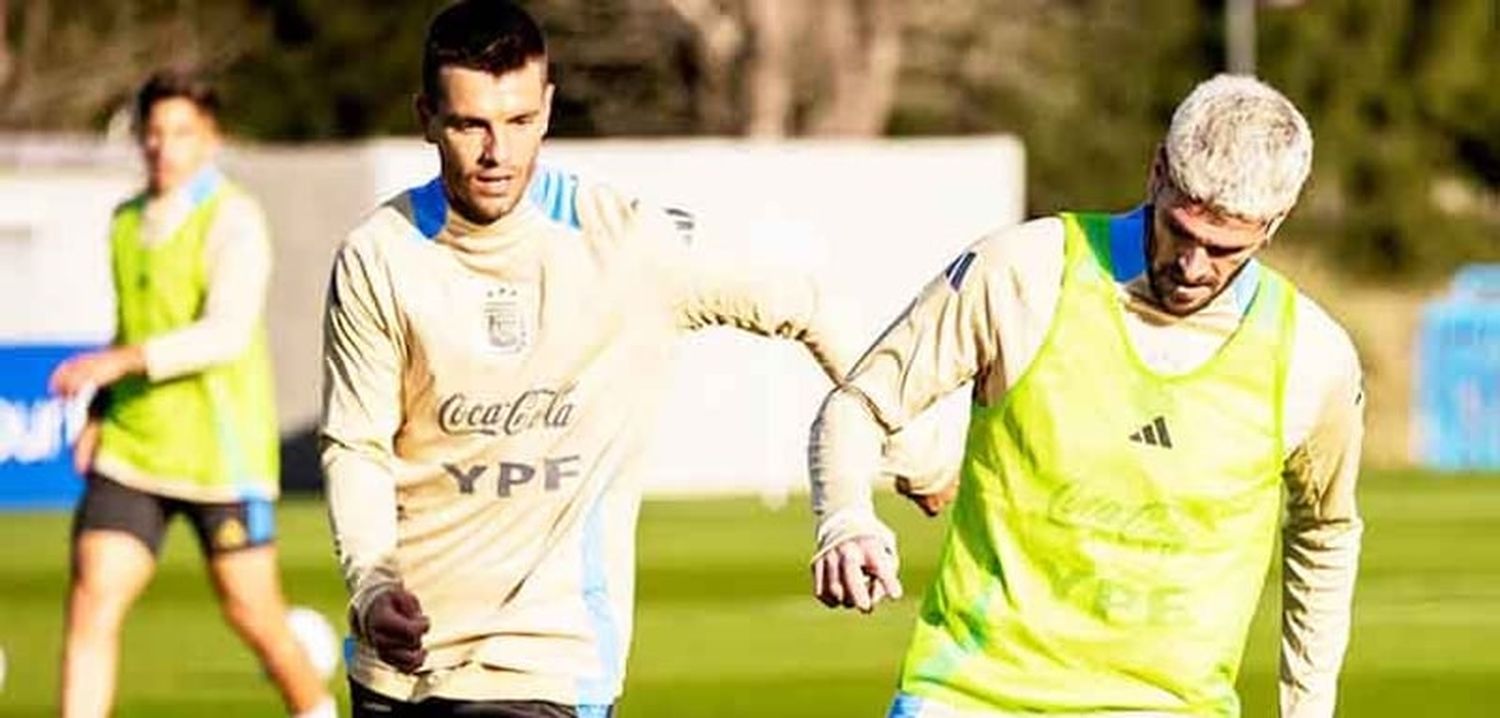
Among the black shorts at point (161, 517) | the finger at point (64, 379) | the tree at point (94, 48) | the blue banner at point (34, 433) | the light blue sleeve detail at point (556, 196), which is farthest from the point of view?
the tree at point (94, 48)

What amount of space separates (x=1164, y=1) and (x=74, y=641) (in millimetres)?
41489

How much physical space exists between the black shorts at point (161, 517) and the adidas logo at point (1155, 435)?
6.18 meters

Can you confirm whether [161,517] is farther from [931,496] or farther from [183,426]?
[931,496]

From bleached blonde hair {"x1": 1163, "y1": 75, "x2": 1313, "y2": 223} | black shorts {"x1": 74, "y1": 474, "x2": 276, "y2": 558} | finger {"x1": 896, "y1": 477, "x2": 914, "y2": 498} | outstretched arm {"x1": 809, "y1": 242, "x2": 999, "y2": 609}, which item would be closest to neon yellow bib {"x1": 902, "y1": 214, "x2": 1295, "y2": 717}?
outstretched arm {"x1": 809, "y1": 242, "x2": 999, "y2": 609}

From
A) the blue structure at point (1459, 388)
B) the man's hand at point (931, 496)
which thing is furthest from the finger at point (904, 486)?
the blue structure at point (1459, 388)

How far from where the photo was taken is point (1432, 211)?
1999 inches

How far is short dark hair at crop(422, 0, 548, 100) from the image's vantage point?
747 centimetres

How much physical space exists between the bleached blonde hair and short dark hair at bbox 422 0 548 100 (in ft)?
4.29

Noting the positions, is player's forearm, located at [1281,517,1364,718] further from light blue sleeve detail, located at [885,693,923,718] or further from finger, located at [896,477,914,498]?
finger, located at [896,477,914,498]

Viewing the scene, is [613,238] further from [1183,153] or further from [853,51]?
[853,51]

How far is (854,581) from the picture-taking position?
6555 mm

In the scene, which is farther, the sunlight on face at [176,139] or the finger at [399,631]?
the sunlight on face at [176,139]

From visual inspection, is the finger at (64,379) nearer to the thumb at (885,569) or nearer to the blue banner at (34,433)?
the thumb at (885,569)

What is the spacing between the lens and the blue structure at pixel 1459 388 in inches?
1438
